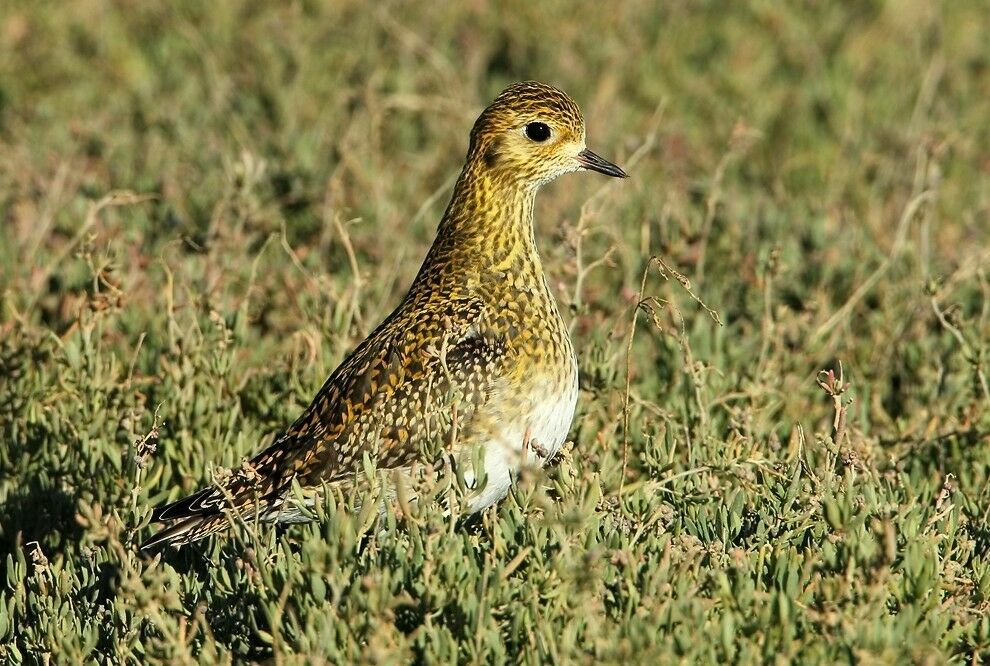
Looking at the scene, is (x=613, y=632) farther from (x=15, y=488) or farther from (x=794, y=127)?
(x=794, y=127)

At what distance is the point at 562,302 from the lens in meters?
6.98

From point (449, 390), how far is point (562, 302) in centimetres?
143

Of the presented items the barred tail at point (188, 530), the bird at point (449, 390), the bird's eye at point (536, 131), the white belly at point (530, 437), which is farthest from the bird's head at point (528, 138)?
the barred tail at point (188, 530)

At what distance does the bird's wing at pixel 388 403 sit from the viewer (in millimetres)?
5762

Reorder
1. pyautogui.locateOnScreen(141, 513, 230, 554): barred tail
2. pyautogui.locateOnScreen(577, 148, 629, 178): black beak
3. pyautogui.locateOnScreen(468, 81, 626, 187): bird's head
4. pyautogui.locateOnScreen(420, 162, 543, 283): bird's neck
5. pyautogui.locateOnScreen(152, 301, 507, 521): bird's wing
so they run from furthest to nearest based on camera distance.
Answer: pyautogui.locateOnScreen(577, 148, 629, 178): black beak < pyautogui.locateOnScreen(468, 81, 626, 187): bird's head < pyautogui.locateOnScreen(420, 162, 543, 283): bird's neck < pyautogui.locateOnScreen(152, 301, 507, 521): bird's wing < pyautogui.locateOnScreen(141, 513, 230, 554): barred tail

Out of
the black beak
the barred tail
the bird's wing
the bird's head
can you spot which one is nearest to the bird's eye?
the bird's head

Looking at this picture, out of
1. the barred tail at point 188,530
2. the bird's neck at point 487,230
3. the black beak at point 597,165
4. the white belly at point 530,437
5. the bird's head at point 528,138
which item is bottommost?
the barred tail at point 188,530

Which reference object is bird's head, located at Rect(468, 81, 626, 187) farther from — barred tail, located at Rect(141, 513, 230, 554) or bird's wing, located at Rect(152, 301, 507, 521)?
barred tail, located at Rect(141, 513, 230, 554)

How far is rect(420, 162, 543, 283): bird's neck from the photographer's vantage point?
6.20 meters

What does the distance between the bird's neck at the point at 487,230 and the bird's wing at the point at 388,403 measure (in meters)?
0.36

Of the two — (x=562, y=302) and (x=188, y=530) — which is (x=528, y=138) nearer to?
(x=562, y=302)

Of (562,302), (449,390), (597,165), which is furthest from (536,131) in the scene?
(449,390)

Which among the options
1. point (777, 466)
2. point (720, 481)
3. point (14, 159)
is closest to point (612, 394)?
point (720, 481)

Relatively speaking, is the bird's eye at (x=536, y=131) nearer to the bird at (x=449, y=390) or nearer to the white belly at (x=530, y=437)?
the bird at (x=449, y=390)
